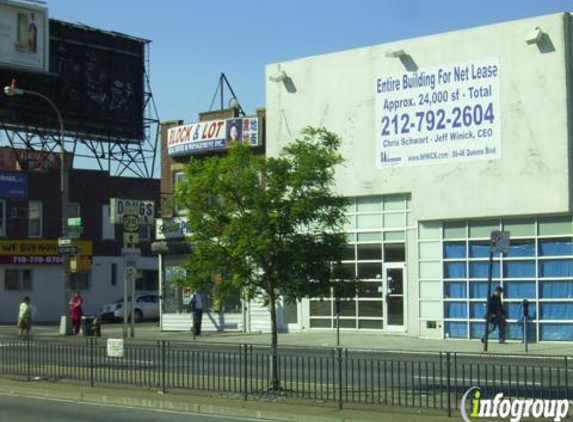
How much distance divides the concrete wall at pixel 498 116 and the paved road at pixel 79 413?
56.7 feet

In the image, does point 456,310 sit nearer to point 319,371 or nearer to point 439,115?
point 439,115

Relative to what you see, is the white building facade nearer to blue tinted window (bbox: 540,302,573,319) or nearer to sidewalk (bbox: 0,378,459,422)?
blue tinted window (bbox: 540,302,573,319)

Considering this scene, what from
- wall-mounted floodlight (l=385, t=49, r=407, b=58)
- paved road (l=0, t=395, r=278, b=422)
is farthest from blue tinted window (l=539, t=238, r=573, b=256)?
paved road (l=0, t=395, r=278, b=422)

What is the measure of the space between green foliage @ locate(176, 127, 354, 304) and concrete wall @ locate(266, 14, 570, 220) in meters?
14.1

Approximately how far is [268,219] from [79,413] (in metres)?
4.32

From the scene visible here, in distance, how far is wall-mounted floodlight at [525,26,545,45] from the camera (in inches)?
1115

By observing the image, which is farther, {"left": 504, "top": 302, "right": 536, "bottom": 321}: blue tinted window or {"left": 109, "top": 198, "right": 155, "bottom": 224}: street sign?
{"left": 109, "top": 198, "right": 155, "bottom": 224}: street sign

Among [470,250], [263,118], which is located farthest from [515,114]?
[263,118]

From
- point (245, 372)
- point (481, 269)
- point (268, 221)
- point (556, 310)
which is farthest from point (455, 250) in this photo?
point (245, 372)

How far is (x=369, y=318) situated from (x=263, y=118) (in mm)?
9306

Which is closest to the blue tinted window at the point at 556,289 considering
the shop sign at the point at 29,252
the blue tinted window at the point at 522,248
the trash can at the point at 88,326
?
the blue tinted window at the point at 522,248

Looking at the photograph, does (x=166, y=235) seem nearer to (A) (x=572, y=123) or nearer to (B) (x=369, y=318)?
(B) (x=369, y=318)

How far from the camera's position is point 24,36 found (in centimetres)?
5734

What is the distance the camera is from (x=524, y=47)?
29.0 m
